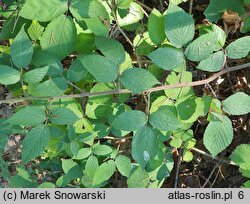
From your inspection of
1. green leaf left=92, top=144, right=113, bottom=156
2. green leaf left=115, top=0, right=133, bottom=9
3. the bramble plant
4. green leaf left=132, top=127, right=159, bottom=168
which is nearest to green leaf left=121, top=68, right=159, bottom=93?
the bramble plant

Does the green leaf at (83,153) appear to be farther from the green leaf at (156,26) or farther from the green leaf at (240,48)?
the green leaf at (240,48)

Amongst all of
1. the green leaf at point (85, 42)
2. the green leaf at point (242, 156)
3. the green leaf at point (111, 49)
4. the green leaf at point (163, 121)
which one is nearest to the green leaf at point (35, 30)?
the green leaf at point (85, 42)

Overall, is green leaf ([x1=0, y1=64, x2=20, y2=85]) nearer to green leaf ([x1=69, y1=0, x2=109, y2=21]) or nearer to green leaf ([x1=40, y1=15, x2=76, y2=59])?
green leaf ([x1=40, y1=15, x2=76, y2=59])

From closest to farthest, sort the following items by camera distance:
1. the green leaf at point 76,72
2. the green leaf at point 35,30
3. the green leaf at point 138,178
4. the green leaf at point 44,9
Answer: the green leaf at point 44,9 < the green leaf at point 76,72 < the green leaf at point 35,30 < the green leaf at point 138,178

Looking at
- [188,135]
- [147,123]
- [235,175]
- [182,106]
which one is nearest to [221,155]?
[235,175]

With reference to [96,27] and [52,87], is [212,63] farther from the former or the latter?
[52,87]

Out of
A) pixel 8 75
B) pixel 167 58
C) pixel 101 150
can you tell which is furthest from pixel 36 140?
pixel 167 58
